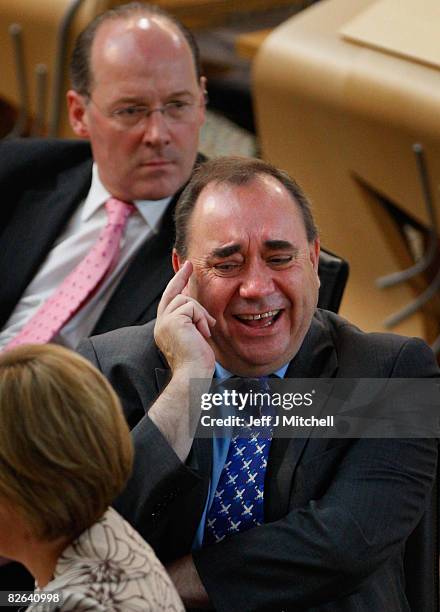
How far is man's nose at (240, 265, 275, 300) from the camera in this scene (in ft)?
5.99

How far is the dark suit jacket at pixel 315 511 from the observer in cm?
171

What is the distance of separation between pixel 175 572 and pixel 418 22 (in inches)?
76.1

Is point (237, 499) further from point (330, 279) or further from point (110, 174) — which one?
point (110, 174)

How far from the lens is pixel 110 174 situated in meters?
2.64

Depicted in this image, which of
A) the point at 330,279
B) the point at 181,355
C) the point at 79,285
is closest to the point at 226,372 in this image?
the point at 181,355

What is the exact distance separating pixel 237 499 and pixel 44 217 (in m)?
1.14

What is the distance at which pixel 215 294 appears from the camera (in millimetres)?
1858

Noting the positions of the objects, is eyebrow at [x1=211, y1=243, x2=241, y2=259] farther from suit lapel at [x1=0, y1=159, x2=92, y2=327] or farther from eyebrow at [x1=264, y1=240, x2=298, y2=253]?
suit lapel at [x1=0, y1=159, x2=92, y2=327]

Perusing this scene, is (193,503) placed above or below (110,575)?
below

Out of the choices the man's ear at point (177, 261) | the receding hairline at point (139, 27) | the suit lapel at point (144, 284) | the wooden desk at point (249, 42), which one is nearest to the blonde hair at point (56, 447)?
the man's ear at point (177, 261)

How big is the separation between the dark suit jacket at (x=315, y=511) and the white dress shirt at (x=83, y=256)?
2.44 feet

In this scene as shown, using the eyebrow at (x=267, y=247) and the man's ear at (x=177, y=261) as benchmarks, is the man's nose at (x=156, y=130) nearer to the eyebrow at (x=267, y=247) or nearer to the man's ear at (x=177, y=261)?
the man's ear at (x=177, y=261)

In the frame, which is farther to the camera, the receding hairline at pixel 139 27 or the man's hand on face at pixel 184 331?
the receding hairline at pixel 139 27

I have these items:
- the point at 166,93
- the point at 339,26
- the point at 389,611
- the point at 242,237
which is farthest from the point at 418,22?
the point at 389,611
